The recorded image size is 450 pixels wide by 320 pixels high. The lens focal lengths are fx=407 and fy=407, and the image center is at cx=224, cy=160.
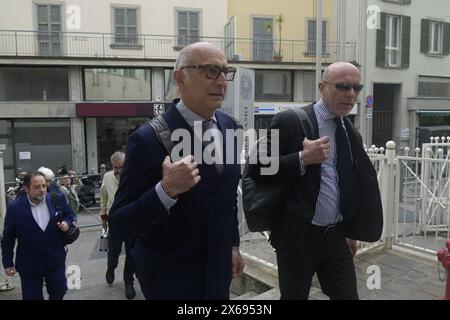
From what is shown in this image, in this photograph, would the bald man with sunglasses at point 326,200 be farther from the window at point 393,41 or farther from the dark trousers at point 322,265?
the window at point 393,41

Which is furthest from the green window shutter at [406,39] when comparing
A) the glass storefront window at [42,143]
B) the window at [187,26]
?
the glass storefront window at [42,143]

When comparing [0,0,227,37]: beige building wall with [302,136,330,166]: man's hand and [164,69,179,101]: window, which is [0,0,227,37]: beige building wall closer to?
[164,69,179,101]: window

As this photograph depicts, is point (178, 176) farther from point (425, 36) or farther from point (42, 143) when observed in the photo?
point (425, 36)

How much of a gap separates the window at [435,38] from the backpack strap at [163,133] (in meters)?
23.0

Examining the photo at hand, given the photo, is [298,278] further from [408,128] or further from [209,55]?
[408,128]

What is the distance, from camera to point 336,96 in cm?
251

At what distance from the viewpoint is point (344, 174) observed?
254 cm

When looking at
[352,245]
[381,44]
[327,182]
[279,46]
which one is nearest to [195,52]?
[327,182]

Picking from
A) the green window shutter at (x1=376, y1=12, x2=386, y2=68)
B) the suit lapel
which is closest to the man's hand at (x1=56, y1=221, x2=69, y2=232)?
the suit lapel

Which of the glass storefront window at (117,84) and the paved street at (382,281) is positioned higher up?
the glass storefront window at (117,84)

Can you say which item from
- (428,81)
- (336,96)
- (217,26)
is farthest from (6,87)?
(428,81)

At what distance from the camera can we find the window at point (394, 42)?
67.1 ft

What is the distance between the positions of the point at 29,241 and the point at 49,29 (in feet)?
51.7

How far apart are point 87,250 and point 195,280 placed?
6.31 metres
